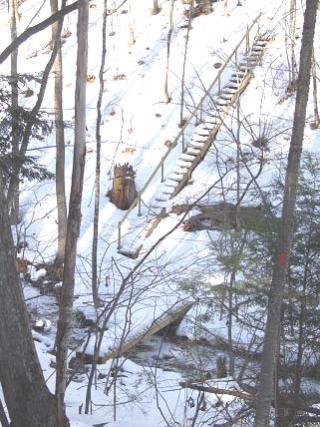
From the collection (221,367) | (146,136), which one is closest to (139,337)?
(221,367)

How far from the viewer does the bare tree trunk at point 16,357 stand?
5.65 meters

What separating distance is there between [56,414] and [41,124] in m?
6.18

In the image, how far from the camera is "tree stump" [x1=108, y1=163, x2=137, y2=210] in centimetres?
2041

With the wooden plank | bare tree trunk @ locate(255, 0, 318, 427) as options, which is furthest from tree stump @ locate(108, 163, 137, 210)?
bare tree trunk @ locate(255, 0, 318, 427)

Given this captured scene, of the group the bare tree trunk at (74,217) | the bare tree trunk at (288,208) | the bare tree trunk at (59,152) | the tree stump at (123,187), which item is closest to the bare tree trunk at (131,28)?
the tree stump at (123,187)

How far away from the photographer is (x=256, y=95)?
22938 millimetres

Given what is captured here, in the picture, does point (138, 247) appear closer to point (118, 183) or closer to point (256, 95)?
point (118, 183)

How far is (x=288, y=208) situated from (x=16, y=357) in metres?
2.65

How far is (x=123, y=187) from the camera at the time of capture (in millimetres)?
20422

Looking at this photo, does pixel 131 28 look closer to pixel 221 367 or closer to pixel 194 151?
pixel 194 151

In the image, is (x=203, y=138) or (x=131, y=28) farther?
(x=131, y=28)

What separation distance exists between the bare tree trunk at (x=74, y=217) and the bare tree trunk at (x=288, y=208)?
1932 mm

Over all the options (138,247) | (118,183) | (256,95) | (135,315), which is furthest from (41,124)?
(256,95)

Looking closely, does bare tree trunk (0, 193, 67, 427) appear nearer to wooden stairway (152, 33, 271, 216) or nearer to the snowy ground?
Answer: the snowy ground
